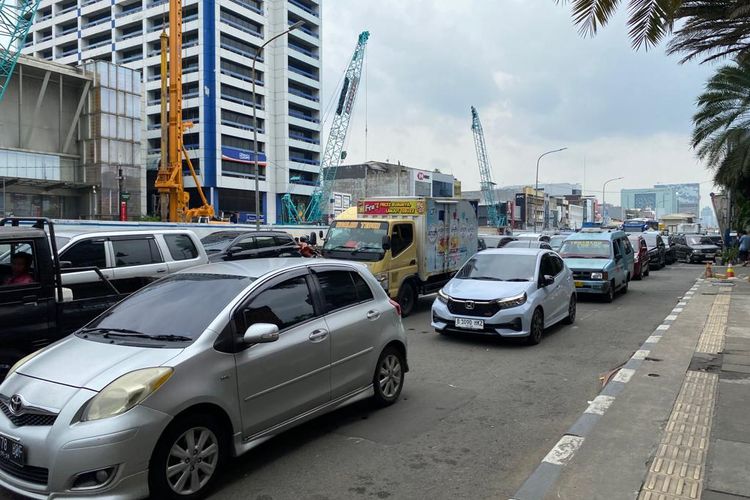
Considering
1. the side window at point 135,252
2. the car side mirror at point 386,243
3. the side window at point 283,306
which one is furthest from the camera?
the car side mirror at point 386,243

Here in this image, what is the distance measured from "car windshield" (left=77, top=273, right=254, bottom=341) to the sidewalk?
8.57ft

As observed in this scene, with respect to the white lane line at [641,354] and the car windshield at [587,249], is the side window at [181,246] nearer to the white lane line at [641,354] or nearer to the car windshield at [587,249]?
the white lane line at [641,354]

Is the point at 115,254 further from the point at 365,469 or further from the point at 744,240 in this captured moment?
the point at 744,240

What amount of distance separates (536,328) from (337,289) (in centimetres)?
489

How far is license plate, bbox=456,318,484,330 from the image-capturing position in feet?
29.3

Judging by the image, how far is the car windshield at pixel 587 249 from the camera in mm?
15508

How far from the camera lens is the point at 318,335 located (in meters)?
4.94

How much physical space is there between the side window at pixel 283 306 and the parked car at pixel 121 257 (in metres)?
3.68

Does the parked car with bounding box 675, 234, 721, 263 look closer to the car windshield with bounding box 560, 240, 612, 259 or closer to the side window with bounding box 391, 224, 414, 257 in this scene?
the car windshield with bounding box 560, 240, 612, 259

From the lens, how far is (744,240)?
97.7ft

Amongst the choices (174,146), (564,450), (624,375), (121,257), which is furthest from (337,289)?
(174,146)

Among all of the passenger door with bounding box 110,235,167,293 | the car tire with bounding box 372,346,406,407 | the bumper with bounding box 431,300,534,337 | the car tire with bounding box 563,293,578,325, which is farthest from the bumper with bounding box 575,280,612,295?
the passenger door with bounding box 110,235,167,293

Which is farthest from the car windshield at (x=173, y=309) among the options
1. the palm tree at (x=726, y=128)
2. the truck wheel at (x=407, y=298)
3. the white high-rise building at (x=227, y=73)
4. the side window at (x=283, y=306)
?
the white high-rise building at (x=227, y=73)

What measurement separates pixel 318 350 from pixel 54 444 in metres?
2.08
